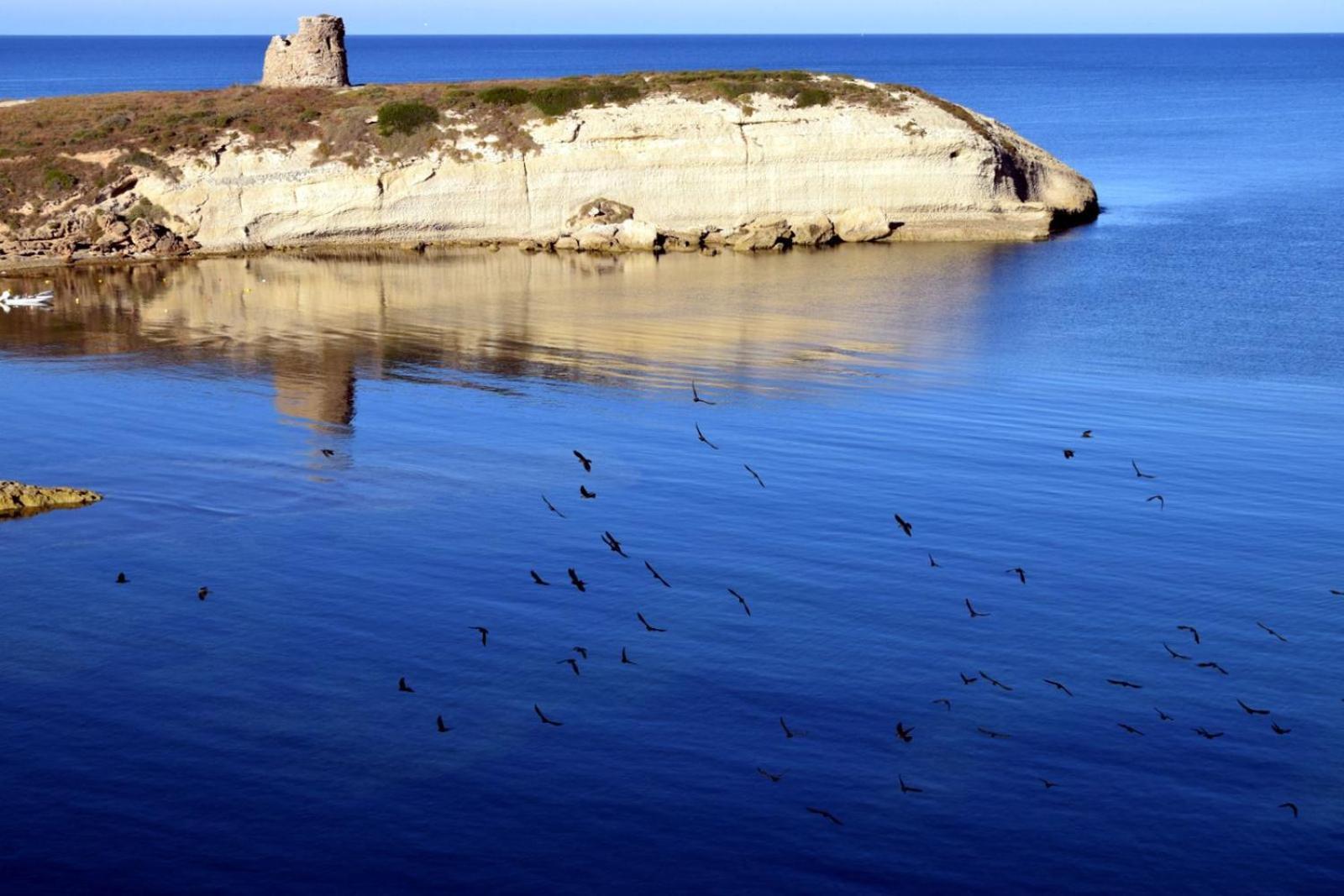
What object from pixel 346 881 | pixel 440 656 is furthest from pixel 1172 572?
pixel 346 881

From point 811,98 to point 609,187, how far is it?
31.3ft

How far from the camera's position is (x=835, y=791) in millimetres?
17922

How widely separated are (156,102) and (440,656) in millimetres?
55365

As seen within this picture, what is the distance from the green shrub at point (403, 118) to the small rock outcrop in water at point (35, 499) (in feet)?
128

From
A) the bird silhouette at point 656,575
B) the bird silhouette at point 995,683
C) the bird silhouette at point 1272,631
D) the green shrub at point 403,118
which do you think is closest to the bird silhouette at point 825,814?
the bird silhouette at point 995,683

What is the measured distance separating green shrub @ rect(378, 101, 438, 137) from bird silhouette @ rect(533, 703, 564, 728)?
48.8 metres

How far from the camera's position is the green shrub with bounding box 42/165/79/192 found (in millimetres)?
63562

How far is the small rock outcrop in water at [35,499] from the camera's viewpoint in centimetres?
2844

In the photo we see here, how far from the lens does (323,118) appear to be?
66.9m

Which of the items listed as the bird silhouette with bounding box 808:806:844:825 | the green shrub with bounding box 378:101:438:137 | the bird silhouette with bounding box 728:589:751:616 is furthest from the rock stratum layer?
the bird silhouette with bounding box 808:806:844:825

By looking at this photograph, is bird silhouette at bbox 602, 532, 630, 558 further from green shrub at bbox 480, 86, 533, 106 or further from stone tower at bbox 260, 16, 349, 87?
stone tower at bbox 260, 16, 349, 87

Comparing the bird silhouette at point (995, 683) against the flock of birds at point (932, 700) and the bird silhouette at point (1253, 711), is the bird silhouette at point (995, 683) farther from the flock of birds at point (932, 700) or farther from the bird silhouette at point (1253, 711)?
the bird silhouette at point (1253, 711)

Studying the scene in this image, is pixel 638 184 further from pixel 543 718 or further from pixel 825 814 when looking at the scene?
pixel 825 814

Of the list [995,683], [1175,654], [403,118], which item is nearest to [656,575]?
[995,683]
